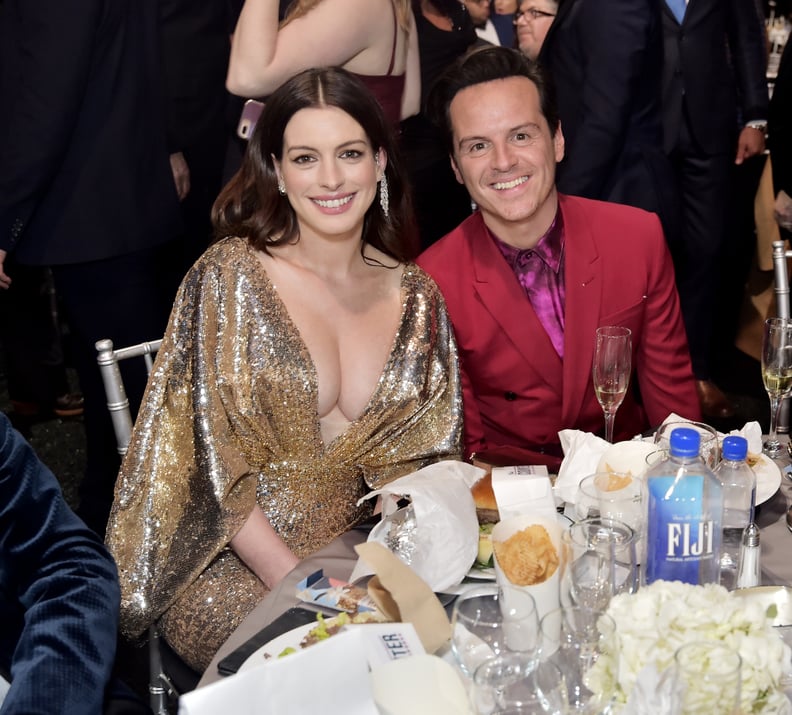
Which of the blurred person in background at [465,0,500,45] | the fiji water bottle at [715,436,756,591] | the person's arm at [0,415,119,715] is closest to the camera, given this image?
the person's arm at [0,415,119,715]

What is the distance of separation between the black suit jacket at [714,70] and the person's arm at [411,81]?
1.06 m

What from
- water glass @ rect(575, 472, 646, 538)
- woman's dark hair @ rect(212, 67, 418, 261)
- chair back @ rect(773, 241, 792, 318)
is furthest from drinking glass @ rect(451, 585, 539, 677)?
chair back @ rect(773, 241, 792, 318)

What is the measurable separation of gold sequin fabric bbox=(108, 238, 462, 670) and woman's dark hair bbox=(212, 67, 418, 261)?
96 mm

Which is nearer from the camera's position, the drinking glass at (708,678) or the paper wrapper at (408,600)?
the drinking glass at (708,678)

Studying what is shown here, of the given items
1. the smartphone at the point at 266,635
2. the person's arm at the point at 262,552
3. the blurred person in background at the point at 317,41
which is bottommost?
the person's arm at the point at 262,552

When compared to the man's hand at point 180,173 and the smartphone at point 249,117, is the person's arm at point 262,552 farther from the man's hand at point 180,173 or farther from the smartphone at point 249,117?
the man's hand at point 180,173

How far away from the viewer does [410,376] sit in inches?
81.6

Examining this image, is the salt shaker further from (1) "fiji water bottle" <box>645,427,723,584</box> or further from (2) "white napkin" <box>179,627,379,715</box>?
(2) "white napkin" <box>179,627,379,715</box>

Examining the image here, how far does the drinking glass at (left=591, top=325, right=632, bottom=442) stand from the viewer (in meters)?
1.75

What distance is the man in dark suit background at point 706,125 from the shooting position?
12.1ft

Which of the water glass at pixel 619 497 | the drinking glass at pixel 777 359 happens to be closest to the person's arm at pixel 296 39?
the drinking glass at pixel 777 359

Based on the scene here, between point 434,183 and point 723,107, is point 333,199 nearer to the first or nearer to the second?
point 434,183

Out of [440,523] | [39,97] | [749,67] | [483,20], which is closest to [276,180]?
[39,97]

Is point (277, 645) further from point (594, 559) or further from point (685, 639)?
point (685, 639)
